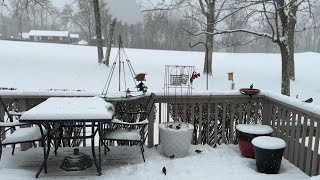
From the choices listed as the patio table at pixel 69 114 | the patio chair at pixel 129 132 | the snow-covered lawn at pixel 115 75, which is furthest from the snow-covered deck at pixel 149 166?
the snow-covered lawn at pixel 115 75

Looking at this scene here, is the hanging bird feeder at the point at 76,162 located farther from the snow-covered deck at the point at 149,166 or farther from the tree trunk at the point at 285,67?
the tree trunk at the point at 285,67

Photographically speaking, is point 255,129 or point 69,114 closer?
point 69,114

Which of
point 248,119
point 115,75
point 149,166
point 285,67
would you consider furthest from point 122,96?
point 115,75

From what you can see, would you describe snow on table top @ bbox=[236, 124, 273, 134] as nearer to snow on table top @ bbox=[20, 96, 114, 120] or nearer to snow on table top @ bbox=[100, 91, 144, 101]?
snow on table top @ bbox=[100, 91, 144, 101]

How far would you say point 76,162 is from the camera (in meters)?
3.63

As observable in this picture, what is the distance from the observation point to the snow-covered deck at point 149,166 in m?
3.51

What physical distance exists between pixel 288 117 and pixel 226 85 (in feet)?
33.0

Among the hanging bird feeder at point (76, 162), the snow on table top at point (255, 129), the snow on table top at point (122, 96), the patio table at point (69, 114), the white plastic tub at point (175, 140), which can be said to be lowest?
the hanging bird feeder at point (76, 162)

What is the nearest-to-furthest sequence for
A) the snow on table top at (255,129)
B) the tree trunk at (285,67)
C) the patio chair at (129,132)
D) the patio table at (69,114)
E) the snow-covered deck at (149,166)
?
1. the patio table at (69,114)
2. the snow-covered deck at (149,166)
3. the patio chair at (129,132)
4. the snow on table top at (255,129)
5. the tree trunk at (285,67)

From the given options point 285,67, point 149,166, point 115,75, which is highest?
point 285,67

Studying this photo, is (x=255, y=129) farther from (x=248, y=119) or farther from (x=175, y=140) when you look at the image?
(x=175, y=140)

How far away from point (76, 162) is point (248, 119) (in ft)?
8.35

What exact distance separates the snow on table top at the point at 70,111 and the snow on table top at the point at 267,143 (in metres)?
1.76

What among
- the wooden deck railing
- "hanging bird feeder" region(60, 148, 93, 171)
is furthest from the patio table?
the wooden deck railing
